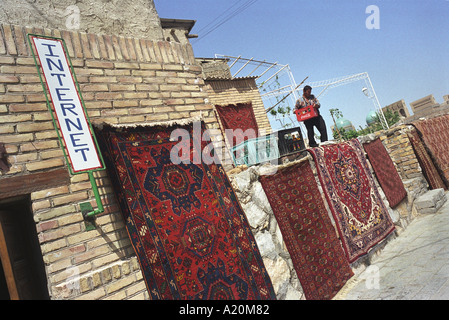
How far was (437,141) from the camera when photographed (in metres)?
8.27

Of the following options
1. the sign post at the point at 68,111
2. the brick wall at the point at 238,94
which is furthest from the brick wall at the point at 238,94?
the sign post at the point at 68,111

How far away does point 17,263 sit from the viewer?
93.7 inches

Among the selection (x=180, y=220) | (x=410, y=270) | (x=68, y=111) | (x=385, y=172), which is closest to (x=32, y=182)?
(x=68, y=111)

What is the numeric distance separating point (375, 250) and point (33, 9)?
592 centimetres

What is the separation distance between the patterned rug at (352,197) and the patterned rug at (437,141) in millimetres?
3508

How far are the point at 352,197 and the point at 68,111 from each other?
4.43 metres

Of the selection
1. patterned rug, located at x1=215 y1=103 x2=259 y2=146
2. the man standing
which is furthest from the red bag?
patterned rug, located at x1=215 y1=103 x2=259 y2=146

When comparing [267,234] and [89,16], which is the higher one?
[89,16]

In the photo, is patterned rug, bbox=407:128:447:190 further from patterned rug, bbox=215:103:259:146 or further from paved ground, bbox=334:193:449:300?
patterned rug, bbox=215:103:259:146

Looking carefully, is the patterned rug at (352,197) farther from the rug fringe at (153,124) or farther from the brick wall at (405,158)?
the rug fringe at (153,124)

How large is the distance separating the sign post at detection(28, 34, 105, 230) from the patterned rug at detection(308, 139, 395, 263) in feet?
11.1

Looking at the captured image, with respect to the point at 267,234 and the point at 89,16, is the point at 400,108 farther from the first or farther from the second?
the point at 89,16

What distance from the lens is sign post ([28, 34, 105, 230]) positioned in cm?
240

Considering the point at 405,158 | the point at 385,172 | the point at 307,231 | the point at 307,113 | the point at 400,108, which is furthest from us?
the point at 400,108
